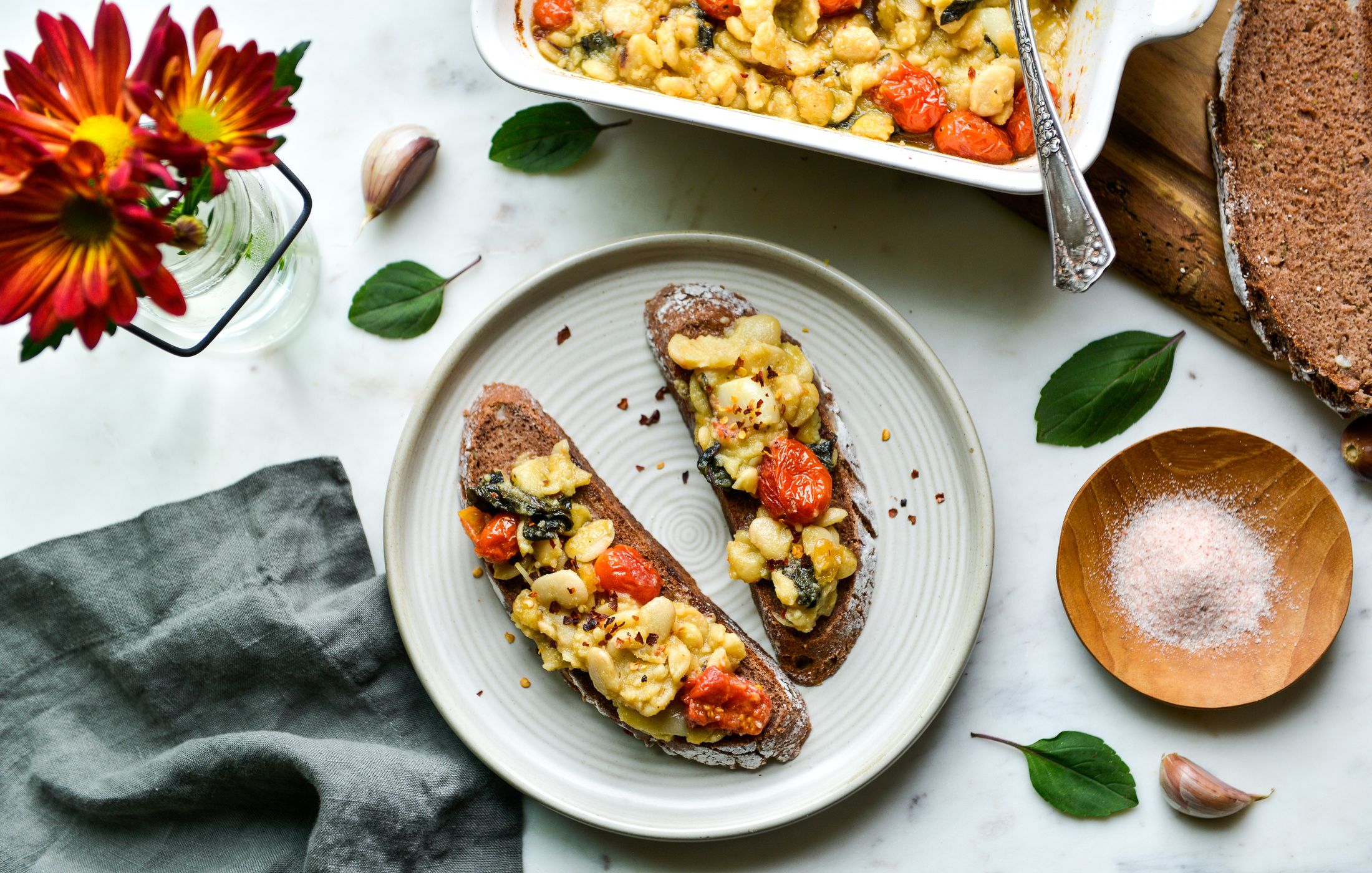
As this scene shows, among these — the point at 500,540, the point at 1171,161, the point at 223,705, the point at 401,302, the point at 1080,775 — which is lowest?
the point at 1080,775

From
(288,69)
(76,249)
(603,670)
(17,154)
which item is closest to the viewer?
(17,154)

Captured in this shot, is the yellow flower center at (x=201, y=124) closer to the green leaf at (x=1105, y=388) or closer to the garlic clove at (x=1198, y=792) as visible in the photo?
the green leaf at (x=1105, y=388)

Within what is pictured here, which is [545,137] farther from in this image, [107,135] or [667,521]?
[107,135]

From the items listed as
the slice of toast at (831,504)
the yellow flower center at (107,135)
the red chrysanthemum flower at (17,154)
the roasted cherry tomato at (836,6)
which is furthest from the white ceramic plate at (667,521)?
the red chrysanthemum flower at (17,154)

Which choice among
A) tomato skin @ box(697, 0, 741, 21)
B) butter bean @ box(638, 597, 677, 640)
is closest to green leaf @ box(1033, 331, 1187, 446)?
butter bean @ box(638, 597, 677, 640)

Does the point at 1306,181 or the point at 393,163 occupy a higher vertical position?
the point at 393,163

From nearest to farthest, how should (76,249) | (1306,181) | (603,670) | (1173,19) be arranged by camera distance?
(76,249), (1173,19), (603,670), (1306,181)

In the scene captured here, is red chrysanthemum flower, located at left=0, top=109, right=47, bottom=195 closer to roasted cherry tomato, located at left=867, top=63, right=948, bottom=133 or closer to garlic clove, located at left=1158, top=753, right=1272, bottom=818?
roasted cherry tomato, located at left=867, top=63, right=948, bottom=133

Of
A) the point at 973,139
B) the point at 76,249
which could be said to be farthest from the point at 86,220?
the point at 973,139
